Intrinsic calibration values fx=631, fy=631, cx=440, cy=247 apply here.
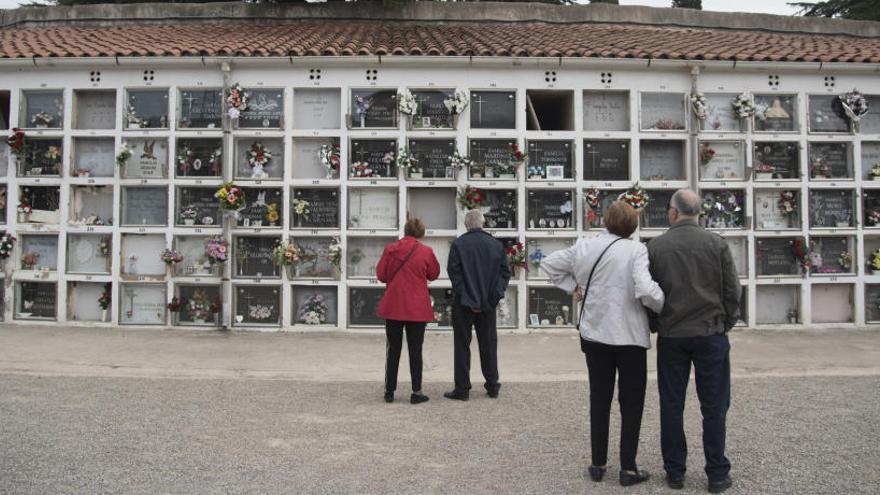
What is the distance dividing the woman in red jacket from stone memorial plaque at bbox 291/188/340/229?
3.46 m

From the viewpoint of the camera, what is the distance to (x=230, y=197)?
8508 millimetres

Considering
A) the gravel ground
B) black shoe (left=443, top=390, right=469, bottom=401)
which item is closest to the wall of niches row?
the gravel ground

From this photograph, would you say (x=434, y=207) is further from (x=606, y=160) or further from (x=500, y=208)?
(x=606, y=160)

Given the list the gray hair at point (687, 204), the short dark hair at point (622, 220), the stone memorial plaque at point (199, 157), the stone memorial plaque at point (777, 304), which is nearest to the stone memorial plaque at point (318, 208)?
the stone memorial plaque at point (199, 157)

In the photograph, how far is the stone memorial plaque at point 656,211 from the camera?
29.7ft

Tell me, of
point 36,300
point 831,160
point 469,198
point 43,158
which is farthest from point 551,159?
point 36,300

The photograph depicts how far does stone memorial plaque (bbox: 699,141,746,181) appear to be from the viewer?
30.0 feet

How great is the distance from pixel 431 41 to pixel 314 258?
12.7 feet

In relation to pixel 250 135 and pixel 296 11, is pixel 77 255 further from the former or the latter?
pixel 296 11

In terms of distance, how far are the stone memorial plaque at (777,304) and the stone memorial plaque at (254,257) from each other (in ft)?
22.6

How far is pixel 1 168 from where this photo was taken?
9.28m

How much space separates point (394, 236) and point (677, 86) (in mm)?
4649

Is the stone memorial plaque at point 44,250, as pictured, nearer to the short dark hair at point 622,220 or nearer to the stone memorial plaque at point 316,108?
the stone memorial plaque at point 316,108

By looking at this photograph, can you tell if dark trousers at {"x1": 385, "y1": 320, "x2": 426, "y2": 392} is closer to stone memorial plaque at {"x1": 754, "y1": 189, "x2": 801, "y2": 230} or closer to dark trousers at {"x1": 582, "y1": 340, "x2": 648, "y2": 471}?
dark trousers at {"x1": 582, "y1": 340, "x2": 648, "y2": 471}
